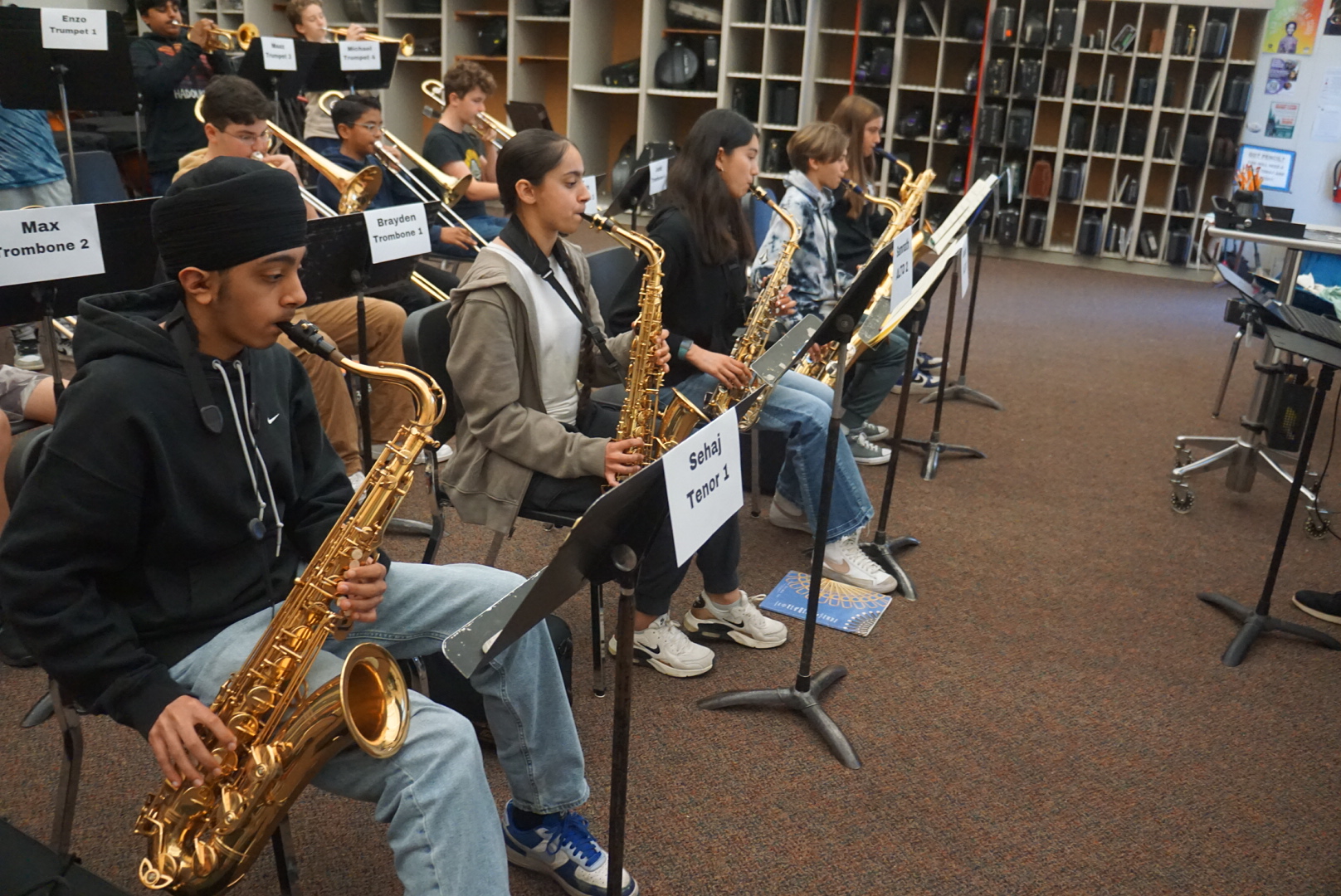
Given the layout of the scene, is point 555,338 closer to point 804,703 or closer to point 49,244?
point 804,703

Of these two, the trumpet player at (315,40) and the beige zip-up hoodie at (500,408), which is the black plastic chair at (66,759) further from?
the trumpet player at (315,40)

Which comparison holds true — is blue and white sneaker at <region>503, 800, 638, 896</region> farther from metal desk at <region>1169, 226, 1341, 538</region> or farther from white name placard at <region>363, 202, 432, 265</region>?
metal desk at <region>1169, 226, 1341, 538</region>

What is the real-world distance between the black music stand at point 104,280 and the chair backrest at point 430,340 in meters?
0.60

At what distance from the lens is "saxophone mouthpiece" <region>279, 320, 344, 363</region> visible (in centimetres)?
161

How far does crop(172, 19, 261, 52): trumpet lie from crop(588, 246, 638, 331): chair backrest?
9.91 ft

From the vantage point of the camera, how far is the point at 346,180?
404 cm

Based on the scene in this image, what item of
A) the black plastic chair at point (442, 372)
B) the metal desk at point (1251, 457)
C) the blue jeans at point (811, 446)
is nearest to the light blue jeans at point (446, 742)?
the black plastic chair at point (442, 372)

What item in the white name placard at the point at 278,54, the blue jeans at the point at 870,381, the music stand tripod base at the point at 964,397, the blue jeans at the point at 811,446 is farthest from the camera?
the white name placard at the point at 278,54

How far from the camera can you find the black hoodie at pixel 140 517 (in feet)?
4.60

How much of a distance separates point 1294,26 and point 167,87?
6983mm

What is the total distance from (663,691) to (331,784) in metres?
1.09

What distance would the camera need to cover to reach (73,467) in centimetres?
140

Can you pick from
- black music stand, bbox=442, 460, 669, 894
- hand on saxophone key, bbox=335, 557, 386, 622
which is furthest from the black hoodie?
black music stand, bbox=442, 460, 669, 894

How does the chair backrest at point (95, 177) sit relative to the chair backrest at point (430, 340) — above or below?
above
